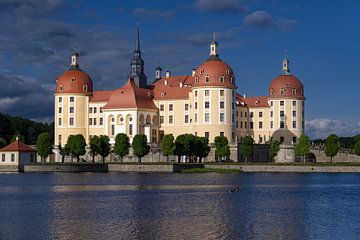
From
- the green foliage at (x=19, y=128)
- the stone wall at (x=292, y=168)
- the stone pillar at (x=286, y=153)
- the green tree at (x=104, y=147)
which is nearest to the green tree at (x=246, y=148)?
the stone pillar at (x=286, y=153)

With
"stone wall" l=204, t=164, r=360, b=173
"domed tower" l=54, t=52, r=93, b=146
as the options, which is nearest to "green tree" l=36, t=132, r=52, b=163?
"domed tower" l=54, t=52, r=93, b=146

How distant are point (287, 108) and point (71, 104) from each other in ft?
98.0

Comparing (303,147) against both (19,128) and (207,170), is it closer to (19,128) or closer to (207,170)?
(207,170)

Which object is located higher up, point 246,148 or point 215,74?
point 215,74

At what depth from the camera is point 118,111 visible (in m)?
99.9

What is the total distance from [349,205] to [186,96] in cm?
6206

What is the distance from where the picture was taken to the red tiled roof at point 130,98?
9950 centimetres

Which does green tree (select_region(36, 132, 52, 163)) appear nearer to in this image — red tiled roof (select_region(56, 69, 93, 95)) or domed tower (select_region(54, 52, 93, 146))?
domed tower (select_region(54, 52, 93, 146))

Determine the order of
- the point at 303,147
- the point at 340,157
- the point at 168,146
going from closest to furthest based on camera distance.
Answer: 1. the point at 168,146
2. the point at 303,147
3. the point at 340,157

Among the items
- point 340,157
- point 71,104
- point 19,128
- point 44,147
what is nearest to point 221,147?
point 340,157

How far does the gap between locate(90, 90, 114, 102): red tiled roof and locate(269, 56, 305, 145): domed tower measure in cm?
2280

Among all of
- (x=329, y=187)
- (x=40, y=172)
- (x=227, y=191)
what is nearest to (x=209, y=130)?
(x=40, y=172)

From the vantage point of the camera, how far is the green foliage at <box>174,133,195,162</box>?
274 feet

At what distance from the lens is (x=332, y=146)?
8700 cm
